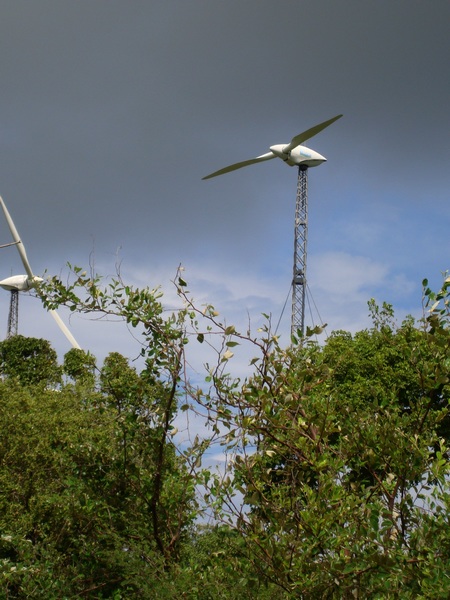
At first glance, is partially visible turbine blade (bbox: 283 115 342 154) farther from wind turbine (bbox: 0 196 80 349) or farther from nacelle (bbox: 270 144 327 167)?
wind turbine (bbox: 0 196 80 349)

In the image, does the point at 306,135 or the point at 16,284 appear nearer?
the point at 306,135

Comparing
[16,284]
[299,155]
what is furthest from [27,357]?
[16,284]

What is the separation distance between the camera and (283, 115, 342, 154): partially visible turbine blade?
49.3 m

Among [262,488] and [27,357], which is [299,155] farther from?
[262,488]

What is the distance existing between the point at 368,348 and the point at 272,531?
84.0ft

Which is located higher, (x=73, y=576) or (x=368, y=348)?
(x=368, y=348)

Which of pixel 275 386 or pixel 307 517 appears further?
pixel 275 386

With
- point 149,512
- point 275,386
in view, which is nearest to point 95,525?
point 149,512

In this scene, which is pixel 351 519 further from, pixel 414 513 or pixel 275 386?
pixel 275 386

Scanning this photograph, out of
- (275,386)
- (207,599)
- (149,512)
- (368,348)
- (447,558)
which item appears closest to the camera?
(447,558)

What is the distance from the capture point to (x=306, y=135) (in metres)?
54.0

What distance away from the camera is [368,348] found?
108 ft

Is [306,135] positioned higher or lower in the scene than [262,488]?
higher

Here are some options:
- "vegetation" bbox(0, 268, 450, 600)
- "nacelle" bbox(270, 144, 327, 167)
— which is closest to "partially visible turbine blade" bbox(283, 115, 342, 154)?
"nacelle" bbox(270, 144, 327, 167)
